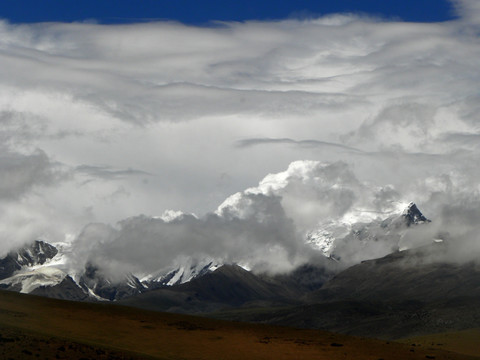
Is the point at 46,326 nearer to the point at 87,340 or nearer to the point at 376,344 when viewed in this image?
the point at 87,340

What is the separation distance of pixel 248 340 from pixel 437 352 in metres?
36.2

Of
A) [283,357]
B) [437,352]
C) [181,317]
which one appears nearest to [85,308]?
[181,317]

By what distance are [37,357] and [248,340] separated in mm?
59913

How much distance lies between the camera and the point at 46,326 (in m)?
146

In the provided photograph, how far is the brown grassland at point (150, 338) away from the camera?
4631 inches

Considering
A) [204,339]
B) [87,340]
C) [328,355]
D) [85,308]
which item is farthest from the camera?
[85,308]

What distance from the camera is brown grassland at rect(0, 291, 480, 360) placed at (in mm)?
117625

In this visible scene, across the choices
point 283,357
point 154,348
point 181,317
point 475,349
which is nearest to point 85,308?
point 181,317

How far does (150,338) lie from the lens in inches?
5886

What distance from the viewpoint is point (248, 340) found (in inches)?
6191

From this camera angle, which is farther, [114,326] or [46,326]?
[114,326]

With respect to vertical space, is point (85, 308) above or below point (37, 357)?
above

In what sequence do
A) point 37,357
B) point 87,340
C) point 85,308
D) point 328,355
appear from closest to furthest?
point 37,357
point 87,340
point 328,355
point 85,308

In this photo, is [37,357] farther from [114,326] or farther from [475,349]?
[475,349]
